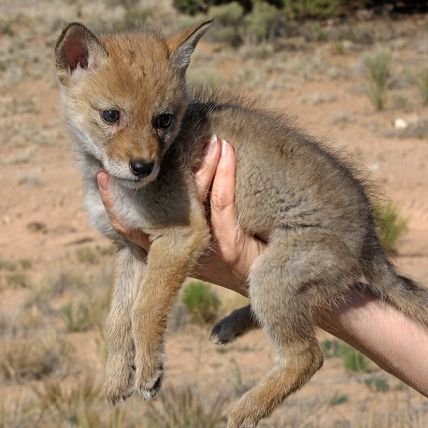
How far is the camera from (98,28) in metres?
5.93

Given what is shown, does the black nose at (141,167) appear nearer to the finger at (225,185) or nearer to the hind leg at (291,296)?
the finger at (225,185)

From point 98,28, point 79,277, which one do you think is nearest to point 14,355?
point 79,277

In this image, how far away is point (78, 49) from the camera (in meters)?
4.89

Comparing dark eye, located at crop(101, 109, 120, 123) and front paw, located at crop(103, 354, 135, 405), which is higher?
dark eye, located at crop(101, 109, 120, 123)

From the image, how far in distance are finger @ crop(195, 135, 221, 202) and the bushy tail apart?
3.50ft

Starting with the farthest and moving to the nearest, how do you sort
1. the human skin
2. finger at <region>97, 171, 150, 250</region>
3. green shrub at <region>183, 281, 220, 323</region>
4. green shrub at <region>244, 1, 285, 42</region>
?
green shrub at <region>244, 1, 285, 42</region> → green shrub at <region>183, 281, 220, 323</region> → finger at <region>97, 171, 150, 250</region> → the human skin

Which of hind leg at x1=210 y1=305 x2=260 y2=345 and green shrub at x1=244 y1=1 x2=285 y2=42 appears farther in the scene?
green shrub at x1=244 y1=1 x2=285 y2=42

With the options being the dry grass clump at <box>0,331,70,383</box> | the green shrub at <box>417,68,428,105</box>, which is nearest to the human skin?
the dry grass clump at <box>0,331,70,383</box>

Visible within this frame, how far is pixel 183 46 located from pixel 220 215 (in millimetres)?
1019

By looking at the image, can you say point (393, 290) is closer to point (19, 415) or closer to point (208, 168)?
point (208, 168)

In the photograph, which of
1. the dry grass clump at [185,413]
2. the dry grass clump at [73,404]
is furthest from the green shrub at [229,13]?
the dry grass clump at [185,413]

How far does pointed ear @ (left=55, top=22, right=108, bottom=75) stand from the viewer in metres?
4.80

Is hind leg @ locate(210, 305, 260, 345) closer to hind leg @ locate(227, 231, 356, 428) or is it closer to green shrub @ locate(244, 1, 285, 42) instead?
hind leg @ locate(227, 231, 356, 428)

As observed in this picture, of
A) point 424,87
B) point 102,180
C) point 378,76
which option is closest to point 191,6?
point 378,76
